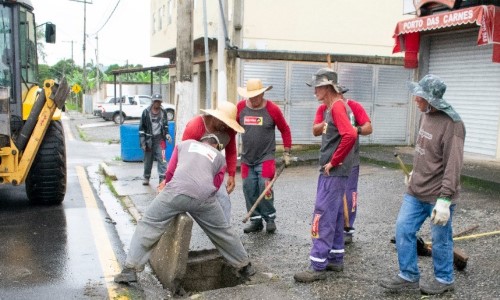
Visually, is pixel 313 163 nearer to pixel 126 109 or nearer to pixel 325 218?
pixel 325 218

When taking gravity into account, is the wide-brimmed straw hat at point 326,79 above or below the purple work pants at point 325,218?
above

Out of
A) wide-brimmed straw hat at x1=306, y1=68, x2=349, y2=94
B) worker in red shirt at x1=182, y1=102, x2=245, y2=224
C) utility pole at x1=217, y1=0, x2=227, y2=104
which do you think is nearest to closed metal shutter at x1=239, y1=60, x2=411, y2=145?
utility pole at x1=217, y1=0, x2=227, y2=104

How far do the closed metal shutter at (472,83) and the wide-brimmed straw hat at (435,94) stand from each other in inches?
312

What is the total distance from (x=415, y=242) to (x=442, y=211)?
0.47m

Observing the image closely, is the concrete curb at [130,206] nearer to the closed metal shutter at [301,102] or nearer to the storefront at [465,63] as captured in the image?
the closed metal shutter at [301,102]

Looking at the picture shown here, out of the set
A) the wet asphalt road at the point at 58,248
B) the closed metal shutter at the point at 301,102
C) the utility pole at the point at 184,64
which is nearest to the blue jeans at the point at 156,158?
the wet asphalt road at the point at 58,248

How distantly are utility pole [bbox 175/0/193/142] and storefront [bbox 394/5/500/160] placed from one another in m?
5.38

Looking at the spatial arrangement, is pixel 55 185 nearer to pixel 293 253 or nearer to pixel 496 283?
pixel 293 253

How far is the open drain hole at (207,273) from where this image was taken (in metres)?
5.28

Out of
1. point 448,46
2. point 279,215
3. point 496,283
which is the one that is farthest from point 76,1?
point 496,283

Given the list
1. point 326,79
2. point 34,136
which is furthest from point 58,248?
point 326,79

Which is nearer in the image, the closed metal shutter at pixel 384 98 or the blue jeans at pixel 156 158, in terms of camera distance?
the blue jeans at pixel 156 158

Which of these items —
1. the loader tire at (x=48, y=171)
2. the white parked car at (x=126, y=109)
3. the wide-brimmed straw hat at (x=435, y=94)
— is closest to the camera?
the wide-brimmed straw hat at (x=435, y=94)

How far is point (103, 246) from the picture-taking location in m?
6.00
